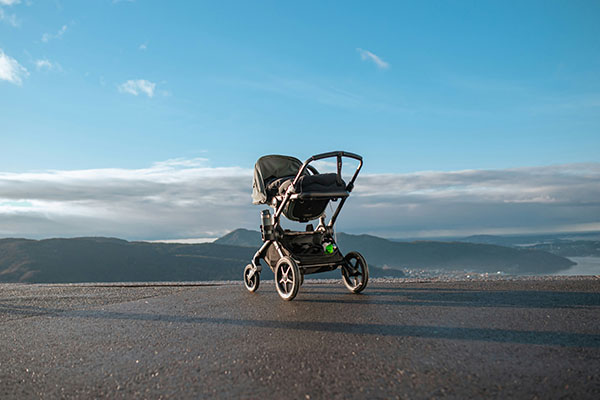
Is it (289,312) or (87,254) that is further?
(87,254)

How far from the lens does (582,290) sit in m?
7.32

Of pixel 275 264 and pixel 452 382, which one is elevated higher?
pixel 275 264

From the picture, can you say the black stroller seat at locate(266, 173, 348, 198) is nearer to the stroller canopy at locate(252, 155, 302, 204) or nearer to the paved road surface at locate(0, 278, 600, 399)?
the stroller canopy at locate(252, 155, 302, 204)

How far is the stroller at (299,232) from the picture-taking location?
668cm

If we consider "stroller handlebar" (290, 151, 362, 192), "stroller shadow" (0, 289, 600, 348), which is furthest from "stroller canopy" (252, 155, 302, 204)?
"stroller shadow" (0, 289, 600, 348)

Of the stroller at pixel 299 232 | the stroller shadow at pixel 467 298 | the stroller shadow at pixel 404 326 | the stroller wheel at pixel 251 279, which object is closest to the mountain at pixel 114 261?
the stroller wheel at pixel 251 279

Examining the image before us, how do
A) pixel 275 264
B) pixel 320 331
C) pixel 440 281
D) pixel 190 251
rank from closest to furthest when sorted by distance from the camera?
pixel 320 331
pixel 275 264
pixel 440 281
pixel 190 251

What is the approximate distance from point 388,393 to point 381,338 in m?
1.37

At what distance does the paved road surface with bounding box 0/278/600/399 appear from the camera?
3.02 metres

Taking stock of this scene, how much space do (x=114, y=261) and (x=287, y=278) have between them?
500 ft

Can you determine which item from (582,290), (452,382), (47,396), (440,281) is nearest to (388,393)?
(452,382)

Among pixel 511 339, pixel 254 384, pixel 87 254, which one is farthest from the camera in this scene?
pixel 87 254

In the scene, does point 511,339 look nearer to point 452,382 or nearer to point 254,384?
point 452,382

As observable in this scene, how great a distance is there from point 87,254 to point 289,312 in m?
161
